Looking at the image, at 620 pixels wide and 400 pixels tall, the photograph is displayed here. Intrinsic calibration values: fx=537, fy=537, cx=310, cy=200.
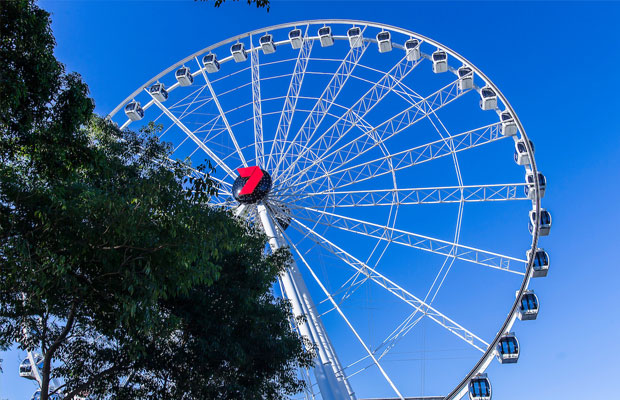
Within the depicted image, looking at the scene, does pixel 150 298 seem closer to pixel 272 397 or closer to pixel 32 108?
pixel 32 108

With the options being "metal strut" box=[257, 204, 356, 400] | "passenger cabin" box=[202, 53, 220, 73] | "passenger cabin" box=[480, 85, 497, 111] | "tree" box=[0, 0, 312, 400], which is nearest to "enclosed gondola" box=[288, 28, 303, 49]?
"passenger cabin" box=[202, 53, 220, 73]

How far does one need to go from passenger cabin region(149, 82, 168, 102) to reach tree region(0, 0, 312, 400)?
51.4 feet

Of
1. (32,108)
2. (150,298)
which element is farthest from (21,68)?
(150,298)

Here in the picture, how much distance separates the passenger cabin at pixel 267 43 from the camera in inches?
1096

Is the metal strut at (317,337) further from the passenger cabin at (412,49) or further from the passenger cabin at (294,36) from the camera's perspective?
the passenger cabin at (294,36)

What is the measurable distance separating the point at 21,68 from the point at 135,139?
6.81m

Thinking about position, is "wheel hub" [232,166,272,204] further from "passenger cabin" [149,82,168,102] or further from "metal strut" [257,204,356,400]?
"passenger cabin" [149,82,168,102]

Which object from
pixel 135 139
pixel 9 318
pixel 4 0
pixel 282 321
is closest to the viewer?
pixel 4 0

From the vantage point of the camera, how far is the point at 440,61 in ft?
80.3

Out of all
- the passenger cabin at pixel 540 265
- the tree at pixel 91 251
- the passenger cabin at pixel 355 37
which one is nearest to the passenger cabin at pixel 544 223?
the passenger cabin at pixel 540 265

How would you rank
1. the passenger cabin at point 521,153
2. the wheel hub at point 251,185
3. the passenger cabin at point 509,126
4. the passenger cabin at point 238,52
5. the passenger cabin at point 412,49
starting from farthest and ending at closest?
the passenger cabin at point 238,52 → the passenger cabin at point 412,49 → the wheel hub at point 251,185 → the passenger cabin at point 521,153 → the passenger cabin at point 509,126

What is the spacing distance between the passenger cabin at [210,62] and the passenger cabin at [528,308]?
18437 mm

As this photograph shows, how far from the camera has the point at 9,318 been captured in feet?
34.1

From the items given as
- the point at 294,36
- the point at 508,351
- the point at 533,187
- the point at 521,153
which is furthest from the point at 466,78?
the point at 508,351
